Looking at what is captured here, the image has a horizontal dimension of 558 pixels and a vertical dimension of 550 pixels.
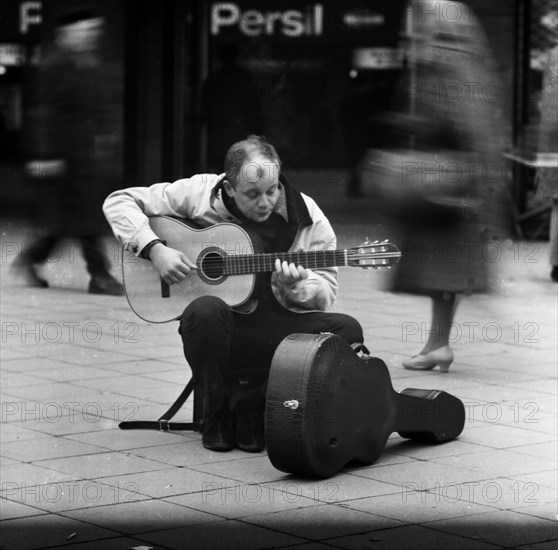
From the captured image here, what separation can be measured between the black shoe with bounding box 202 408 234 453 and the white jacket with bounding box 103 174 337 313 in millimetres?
384

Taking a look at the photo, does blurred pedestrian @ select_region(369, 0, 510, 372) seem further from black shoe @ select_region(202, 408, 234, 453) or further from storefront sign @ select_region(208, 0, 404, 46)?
black shoe @ select_region(202, 408, 234, 453)

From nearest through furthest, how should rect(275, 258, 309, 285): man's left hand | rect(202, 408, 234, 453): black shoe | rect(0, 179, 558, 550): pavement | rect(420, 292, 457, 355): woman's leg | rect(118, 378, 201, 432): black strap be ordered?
rect(0, 179, 558, 550): pavement, rect(275, 258, 309, 285): man's left hand, rect(202, 408, 234, 453): black shoe, rect(118, 378, 201, 432): black strap, rect(420, 292, 457, 355): woman's leg

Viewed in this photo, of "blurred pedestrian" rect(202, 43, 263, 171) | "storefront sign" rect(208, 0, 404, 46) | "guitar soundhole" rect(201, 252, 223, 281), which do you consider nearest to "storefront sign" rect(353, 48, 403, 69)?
"storefront sign" rect(208, 0, 404, 46)

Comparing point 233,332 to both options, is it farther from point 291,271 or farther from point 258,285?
point 291,271

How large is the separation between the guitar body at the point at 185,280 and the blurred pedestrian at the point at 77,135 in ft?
0.66

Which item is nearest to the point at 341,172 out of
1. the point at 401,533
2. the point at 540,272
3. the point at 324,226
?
the point at 324,226

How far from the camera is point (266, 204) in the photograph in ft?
12.1

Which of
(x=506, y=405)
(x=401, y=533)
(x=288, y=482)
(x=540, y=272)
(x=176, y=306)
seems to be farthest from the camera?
(x=540, y=272)

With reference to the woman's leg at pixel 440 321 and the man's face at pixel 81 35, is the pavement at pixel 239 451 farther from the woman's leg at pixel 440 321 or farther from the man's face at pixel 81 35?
the man's face at pixel 81 35

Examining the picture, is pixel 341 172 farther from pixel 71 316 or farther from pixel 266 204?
pixel 71 316

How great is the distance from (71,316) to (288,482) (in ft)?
4.13

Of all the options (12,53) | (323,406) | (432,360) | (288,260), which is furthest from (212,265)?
(432,360)

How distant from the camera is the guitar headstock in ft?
11.8

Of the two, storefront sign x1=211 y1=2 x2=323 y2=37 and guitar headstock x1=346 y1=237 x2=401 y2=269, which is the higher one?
storefront sign x1=211 y1=2 x2=323 y2=37
